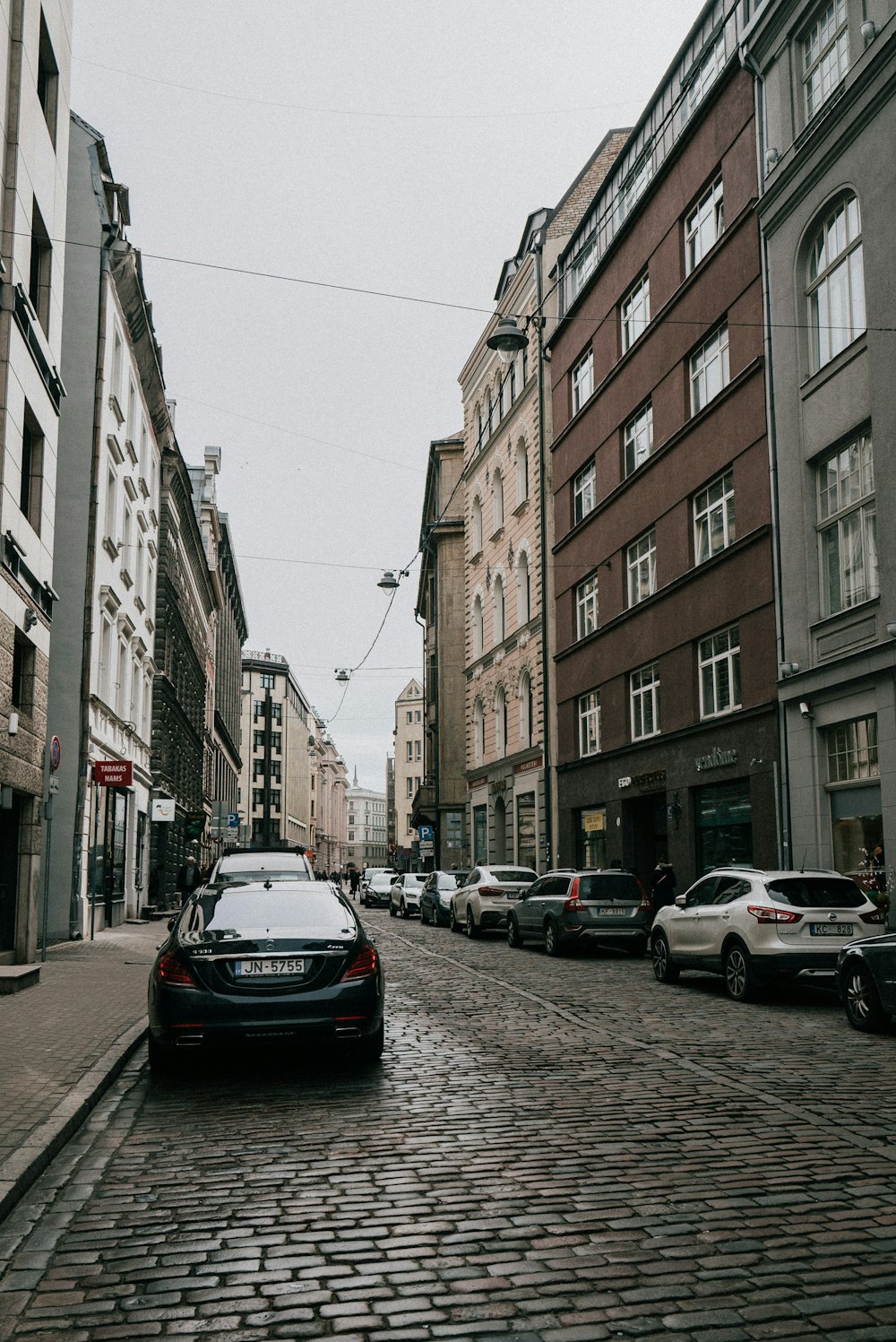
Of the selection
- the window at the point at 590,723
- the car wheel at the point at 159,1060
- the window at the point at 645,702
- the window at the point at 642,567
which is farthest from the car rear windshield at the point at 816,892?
the window at the point at 590,723

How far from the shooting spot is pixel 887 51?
1850 centimetres

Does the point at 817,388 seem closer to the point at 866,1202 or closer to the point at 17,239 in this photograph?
the point at 17,239

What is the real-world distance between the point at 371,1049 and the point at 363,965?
810 millimetres

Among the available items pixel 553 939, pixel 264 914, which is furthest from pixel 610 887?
pixel 264 914

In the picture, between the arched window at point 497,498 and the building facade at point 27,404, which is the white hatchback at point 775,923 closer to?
the building facade at point 27,404

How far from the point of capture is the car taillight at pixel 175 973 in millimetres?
8703

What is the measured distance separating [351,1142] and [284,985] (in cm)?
197

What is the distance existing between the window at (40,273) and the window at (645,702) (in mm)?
14821

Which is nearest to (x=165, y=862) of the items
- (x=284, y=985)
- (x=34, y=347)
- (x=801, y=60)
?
(x=34, y=347)

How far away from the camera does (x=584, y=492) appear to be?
3481cm

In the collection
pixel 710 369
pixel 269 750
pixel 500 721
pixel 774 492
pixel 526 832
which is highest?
pixel 269 750

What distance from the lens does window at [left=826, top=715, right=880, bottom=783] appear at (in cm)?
1891

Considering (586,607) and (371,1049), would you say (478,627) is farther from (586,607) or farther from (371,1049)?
(371,1049)

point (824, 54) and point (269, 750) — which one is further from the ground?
point (824, 54)
